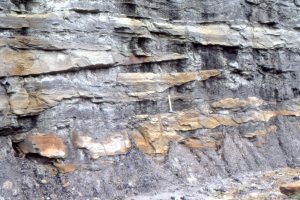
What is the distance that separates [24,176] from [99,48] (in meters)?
3.42

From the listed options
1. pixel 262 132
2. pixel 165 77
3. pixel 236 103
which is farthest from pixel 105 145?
pixel 262 132

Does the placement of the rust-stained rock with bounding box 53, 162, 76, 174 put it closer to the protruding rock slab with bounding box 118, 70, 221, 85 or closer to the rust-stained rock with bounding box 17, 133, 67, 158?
the rust-stained rock with bounding box 17, 133, 67, 158

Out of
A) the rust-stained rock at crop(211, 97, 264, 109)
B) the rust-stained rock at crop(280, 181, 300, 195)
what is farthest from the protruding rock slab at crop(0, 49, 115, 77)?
the rust-stained rock at crop(280, 181, 300, 195)

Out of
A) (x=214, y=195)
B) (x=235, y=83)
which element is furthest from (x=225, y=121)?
(x=214, y=195)

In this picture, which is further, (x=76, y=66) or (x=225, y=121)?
(x=225, y=121)

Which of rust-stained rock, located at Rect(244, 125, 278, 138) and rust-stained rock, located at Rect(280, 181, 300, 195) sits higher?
rust-stained rock, located at Rect(244, 125, 278, 138)

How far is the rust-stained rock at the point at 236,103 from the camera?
42.2 feet

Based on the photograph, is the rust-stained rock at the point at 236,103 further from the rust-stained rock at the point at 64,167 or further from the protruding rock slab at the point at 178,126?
the rust-stained rock at the point at 64,167

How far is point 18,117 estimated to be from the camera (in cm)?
979

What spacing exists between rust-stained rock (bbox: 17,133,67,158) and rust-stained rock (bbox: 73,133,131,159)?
1.33 ft

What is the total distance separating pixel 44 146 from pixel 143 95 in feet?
9.37

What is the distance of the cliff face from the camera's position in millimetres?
9844

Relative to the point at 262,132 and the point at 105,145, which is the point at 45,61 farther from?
the point at 262,132

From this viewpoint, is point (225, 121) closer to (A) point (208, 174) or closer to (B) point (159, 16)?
(A) point (208, 174)
